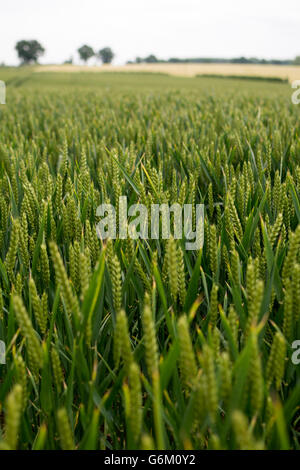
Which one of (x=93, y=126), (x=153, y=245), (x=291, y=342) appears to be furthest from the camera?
(x=93, y=126)

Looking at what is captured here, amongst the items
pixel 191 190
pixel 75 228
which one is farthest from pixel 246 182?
pixel 75 228

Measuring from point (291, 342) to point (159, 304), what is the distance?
1.04ft

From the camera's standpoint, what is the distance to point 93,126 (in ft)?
9.91

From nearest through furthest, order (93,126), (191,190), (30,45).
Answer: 1. (191,190)
2. (93,126)
3. (30,45)

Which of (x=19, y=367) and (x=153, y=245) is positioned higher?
(x=153, y=245)

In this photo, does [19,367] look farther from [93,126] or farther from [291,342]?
[93,126]

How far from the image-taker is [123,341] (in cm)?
59

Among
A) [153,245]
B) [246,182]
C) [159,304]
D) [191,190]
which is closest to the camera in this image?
[159,304]

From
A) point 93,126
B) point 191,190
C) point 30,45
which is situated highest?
point 30,45

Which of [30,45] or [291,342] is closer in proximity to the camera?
[291,342]
